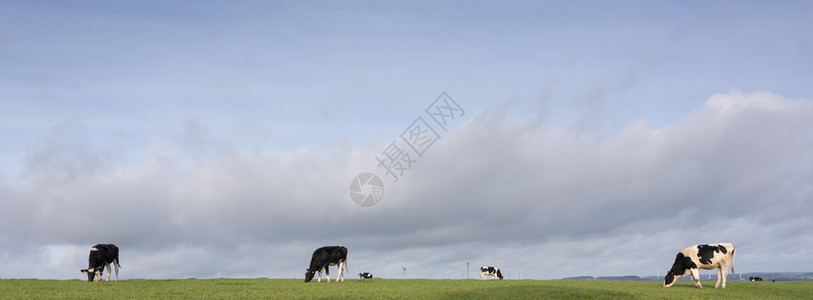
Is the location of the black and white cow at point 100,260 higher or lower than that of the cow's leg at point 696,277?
higher

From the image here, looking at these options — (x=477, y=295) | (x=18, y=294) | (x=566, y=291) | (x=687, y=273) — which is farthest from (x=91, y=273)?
(x=687, y=273)

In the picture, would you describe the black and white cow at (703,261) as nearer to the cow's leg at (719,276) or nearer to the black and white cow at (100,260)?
the cow's leg at (719,276)

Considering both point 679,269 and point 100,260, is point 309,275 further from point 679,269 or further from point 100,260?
point 679,269

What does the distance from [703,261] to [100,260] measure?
51.1 m

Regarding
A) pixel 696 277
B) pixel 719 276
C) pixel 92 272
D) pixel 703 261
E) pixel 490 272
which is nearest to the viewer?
pixel 696 277

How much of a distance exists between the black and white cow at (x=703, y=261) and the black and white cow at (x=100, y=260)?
47.5 meters

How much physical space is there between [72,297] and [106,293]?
3.22m

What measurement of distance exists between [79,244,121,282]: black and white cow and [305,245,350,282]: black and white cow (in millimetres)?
17175

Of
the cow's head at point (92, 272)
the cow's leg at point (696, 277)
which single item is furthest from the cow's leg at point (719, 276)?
the cow's head at point (92, 272)

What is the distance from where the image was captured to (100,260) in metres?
56.4

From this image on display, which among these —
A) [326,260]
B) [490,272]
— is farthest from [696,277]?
[490,272]

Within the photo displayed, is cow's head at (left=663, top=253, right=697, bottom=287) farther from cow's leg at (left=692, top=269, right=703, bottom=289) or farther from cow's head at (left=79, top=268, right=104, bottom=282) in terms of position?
cow's head at (left=79, top=268, right=104, bottom=282)

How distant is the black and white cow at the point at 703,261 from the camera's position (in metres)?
48.6

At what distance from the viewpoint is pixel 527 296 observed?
36.6 metres
